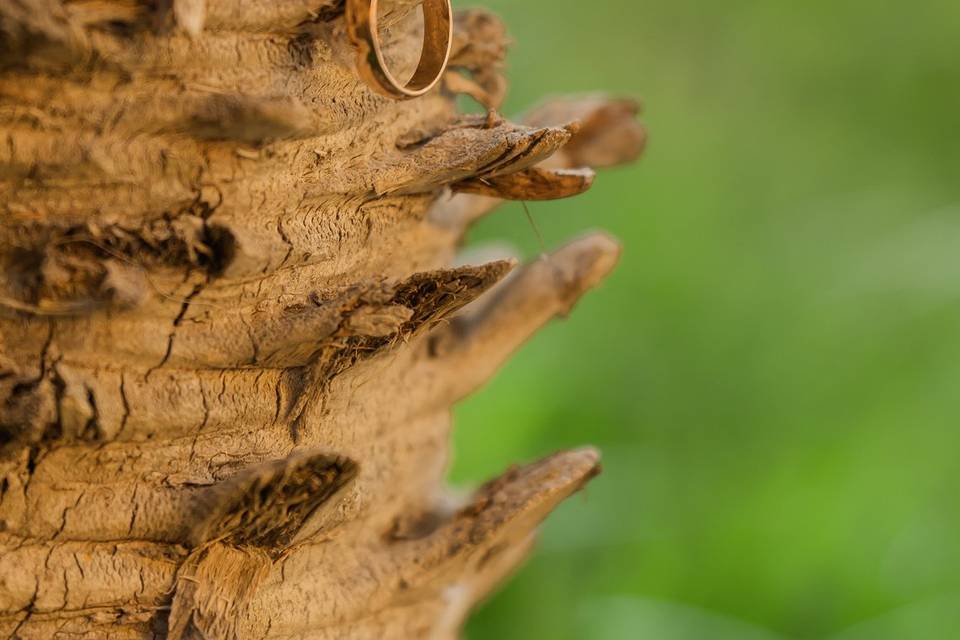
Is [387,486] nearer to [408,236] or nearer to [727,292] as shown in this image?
[408,236]

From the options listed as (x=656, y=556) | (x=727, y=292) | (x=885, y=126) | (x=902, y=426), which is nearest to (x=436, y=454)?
(x=656, y=556)

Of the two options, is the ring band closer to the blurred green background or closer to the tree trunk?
the tree trunk

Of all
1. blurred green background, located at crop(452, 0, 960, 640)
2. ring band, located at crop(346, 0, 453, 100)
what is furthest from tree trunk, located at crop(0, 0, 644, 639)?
blurred green background, located at crop(452, 0, 960, 640)

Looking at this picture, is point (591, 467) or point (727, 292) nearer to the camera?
point (591, 467)

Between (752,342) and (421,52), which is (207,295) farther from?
(752,342)

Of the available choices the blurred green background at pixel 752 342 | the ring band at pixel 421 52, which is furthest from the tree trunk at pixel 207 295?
the blurred green background at pixel 752 342

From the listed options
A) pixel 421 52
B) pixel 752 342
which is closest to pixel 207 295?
pixel 421 52
